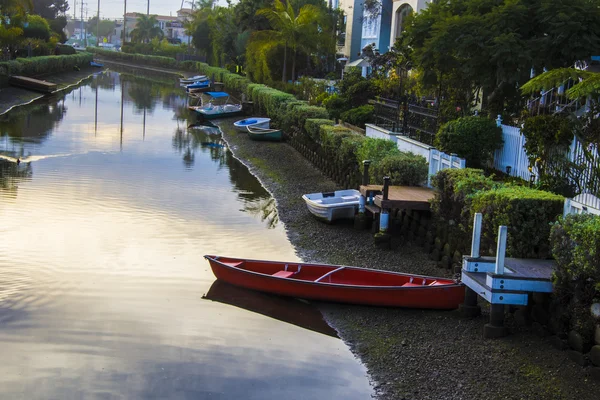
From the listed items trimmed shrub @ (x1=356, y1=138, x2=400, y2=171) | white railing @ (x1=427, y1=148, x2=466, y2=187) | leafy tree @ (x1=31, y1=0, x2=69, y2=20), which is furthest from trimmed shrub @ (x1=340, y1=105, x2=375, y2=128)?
leafy tree @ (x1=31, y1=0, x2=69, y2=20)

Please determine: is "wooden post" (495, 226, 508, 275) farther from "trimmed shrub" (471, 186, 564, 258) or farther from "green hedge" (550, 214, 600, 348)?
"trimmed shrub" (471, 186, 564, 258)

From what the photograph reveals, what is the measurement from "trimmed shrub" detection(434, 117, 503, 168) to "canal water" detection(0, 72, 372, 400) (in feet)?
15.4

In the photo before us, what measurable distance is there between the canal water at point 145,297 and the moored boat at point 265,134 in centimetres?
793

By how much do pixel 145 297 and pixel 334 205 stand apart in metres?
6.88

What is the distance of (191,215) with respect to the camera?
2150cm

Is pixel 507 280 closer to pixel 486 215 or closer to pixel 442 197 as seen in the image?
pixel 486 215

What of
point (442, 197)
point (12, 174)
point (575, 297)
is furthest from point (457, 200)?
point (12, 174)

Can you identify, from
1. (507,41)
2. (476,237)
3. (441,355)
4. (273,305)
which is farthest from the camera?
(507,41)

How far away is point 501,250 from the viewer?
11531 millimetres

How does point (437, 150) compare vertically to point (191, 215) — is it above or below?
above

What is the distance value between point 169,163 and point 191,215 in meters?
10.3

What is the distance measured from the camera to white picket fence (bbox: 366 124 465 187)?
59.6ft

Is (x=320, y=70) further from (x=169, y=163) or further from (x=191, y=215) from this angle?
(x=191, y=215)

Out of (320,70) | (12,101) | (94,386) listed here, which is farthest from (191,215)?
(320,70)
